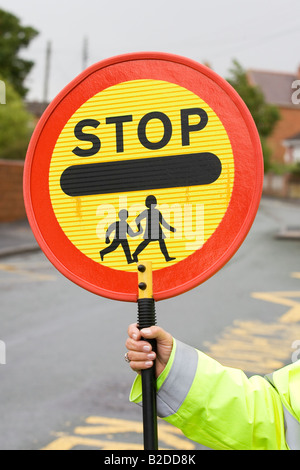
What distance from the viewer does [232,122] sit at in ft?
4.31

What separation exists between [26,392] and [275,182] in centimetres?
3474

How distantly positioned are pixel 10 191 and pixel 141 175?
54.0ft

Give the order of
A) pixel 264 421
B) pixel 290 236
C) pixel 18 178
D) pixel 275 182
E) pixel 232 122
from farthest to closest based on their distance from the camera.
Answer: pixel 275 182 < pixel 18 178 < pixel 290 236 < pixel 264 421 < pixel 232 122

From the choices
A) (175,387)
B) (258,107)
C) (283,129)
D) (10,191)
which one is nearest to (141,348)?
(175,387)

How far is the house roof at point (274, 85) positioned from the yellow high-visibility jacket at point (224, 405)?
5186 centimetres

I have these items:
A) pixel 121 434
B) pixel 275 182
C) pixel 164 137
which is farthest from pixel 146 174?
pixel 275 182

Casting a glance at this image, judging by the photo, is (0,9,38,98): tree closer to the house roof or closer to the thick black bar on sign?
the house roof

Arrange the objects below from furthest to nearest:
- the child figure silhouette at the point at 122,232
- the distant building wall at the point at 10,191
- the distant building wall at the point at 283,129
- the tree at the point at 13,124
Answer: the distant building wall at the point at 283,129 → the tree at the point at 13,124 → the distant building wall at the point at 10,191 → the child figure silhouette at the point at 122,232

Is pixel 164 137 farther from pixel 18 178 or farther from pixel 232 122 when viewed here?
pixel 18 178

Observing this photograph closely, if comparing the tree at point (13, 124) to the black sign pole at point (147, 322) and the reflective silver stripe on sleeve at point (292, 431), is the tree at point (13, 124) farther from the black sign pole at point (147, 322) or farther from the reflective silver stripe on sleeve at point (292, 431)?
the black sign pole at point (147, 322)

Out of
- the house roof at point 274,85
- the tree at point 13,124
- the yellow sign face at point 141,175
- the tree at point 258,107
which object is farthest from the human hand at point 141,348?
the house roof at point 274,85

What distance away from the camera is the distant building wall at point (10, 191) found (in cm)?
1709

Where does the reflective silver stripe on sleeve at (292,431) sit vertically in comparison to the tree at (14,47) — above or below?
below

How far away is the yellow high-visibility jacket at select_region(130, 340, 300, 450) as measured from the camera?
1.49 m
